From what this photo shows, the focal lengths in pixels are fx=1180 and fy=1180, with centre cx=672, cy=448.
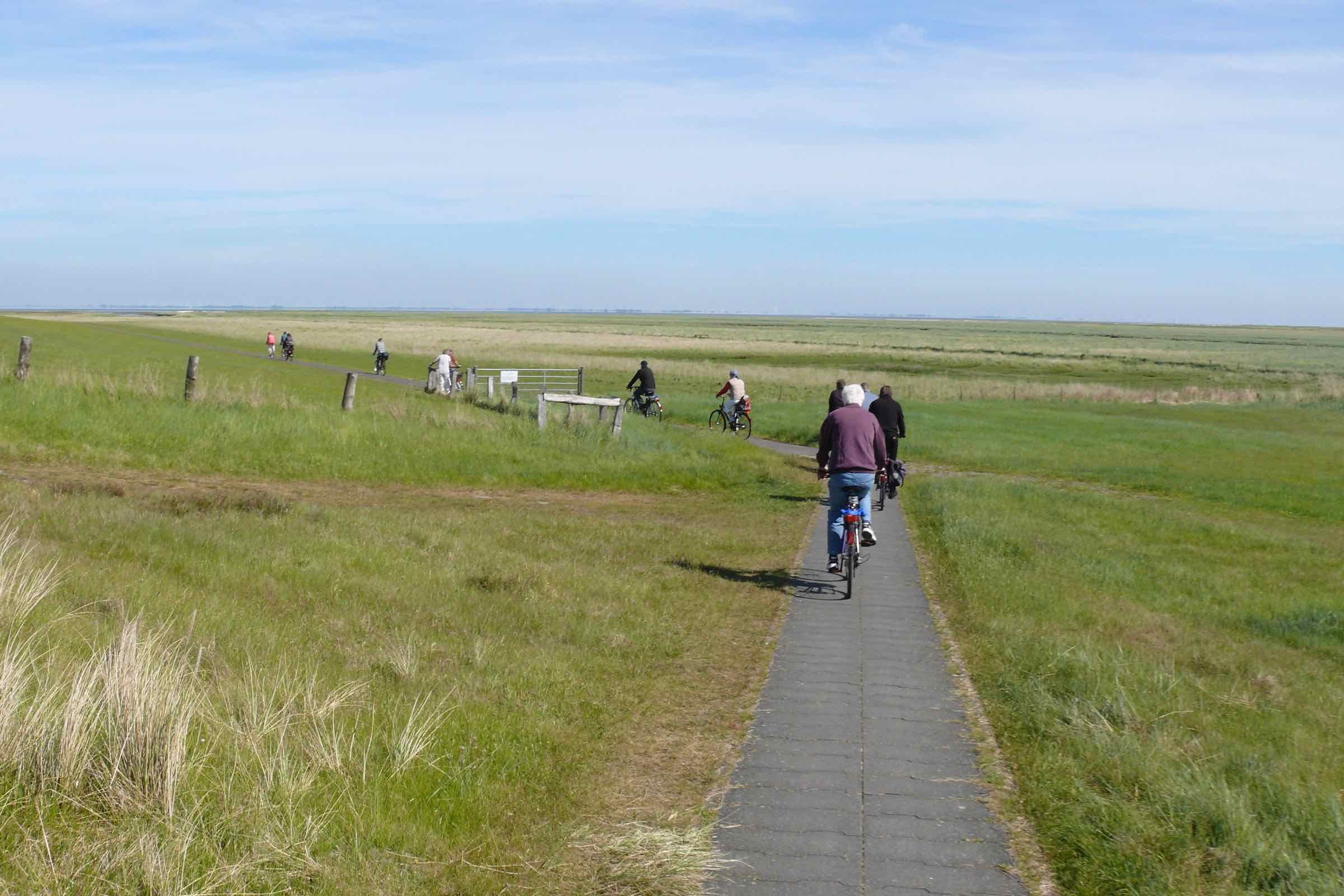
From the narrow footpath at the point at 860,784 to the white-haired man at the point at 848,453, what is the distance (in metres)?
1.94

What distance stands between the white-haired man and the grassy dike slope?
100cm

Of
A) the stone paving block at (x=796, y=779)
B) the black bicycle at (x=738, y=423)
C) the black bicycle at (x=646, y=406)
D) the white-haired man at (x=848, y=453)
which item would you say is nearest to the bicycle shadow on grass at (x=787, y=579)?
the white-haired man at (x=848, y=453)

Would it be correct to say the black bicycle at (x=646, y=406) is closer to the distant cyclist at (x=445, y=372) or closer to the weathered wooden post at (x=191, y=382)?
the distant cyclist at (x=445, y=372)

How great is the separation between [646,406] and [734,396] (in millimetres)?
4445

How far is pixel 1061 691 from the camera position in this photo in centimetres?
784

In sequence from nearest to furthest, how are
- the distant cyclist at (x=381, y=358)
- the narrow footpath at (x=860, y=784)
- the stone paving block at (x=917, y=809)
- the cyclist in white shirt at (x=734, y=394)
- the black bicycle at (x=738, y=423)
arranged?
the narrow footpath at (x=860, y=784), the stone paving block at (x=917, y=809), the cyclist in white shirt at (x=734, y=394), the black bicycle at (x=738, y=423), the distant cyclist at (x=381, y=358)

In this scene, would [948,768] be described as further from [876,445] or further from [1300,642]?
[1300,642]

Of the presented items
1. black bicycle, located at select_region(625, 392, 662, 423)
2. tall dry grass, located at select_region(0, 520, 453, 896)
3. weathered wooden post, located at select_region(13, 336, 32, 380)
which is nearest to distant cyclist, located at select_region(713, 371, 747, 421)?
black bicycle, located at select_region(625, 392, 662, 423)

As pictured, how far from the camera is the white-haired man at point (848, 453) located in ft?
37.9

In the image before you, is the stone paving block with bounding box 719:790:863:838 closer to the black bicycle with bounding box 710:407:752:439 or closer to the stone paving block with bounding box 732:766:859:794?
the stone paving block with bounding box 732:766:859:794

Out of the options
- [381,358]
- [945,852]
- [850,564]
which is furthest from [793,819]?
[381,358]

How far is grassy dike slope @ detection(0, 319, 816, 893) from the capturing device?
470 cm

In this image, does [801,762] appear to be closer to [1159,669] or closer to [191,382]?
[1159,669]

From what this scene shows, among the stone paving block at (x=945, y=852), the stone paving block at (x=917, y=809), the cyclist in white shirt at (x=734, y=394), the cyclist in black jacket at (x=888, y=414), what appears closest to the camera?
the stone paving block at (x=945, y=852)
